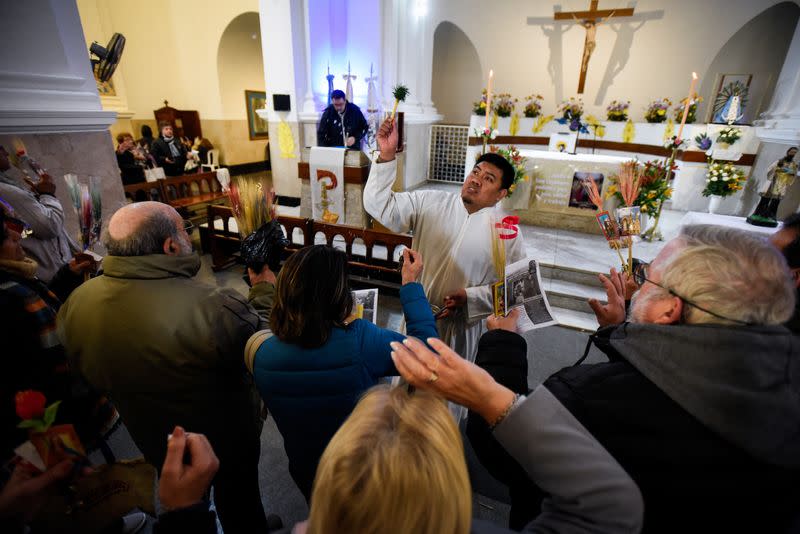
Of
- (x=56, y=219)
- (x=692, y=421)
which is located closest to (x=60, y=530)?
(x=692, y=421)

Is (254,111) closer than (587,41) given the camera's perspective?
No

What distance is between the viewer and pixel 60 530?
31.9 inches

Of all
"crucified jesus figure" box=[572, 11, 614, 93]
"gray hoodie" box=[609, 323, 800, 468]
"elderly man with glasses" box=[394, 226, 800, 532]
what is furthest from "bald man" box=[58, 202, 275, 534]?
"crucified jesus figure" box=[572, 11, 614, 93]

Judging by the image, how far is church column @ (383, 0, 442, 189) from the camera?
701cm

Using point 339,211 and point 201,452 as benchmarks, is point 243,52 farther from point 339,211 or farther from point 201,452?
point 201,452

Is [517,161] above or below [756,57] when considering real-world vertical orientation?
below

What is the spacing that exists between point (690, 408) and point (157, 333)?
4.94ft

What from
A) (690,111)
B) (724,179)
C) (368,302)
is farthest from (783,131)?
(368,302)

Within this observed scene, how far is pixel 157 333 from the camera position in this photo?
1223mm

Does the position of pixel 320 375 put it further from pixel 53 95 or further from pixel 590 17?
pixel 590 17

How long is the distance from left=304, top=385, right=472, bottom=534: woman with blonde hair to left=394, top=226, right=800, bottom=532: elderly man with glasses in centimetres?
17

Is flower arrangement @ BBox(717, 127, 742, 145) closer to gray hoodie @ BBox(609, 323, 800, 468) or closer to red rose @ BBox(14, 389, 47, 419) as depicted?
gray hoodie @ BBox(609, 323, 800, 468)

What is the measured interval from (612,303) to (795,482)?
94 centimetres

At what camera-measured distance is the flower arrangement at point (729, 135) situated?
550cm
